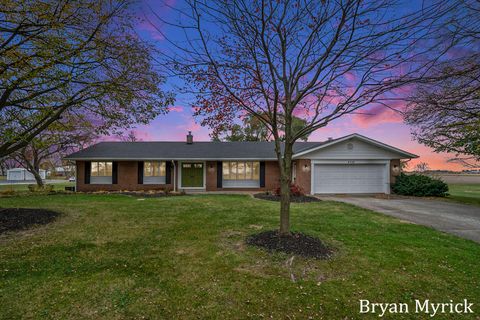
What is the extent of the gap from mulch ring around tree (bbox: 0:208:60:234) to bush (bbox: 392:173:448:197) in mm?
17256

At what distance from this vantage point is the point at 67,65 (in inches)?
239

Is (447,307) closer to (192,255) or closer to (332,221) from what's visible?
(192,255)

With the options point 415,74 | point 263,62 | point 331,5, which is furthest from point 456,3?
point 263,62

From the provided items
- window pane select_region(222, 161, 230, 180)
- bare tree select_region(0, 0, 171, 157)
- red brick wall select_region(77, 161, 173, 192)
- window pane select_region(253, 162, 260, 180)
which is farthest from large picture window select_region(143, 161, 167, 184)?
bare tree select_region(0, 0, 171, 157)

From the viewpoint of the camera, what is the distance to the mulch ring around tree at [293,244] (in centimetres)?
443

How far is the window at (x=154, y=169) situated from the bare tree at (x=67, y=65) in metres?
8.10

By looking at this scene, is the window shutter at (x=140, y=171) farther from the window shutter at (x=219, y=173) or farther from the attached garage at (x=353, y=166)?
the attached garage at (x=353, y=166)

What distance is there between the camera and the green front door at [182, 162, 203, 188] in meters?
16.5

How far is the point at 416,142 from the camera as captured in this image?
13.7 metres

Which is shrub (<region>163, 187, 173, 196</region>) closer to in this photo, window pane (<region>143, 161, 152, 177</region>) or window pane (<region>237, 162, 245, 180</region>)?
window pane (<region>143, 161, 152, 177</region>)

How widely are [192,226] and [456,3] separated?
6.98 meters

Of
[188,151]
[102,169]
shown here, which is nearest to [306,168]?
[188,151]

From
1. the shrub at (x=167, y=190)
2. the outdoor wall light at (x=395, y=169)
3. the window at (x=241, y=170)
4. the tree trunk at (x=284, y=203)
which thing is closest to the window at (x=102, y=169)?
the shrub at (x=167, y=190)

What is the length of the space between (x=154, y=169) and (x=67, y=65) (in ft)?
35.6
